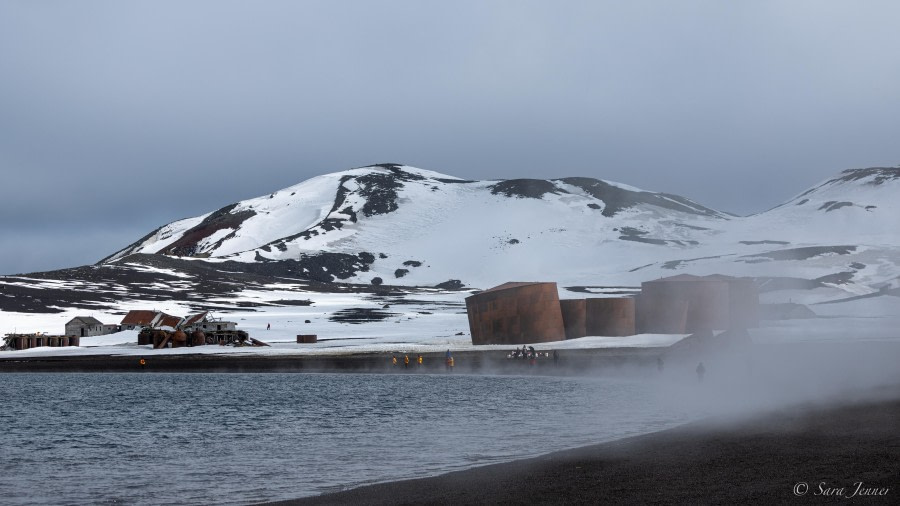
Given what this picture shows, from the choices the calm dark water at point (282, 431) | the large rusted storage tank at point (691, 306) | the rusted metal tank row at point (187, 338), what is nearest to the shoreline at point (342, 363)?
the rusted metal tank row at point (187, 338)

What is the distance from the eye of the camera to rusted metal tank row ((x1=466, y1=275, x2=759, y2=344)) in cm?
10500

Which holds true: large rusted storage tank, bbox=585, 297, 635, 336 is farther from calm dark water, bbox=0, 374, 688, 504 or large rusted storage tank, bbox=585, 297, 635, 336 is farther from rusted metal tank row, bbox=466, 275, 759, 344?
calm dark water, bbox=0, 374, 688, 504

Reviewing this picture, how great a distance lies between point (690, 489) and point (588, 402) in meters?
30.5

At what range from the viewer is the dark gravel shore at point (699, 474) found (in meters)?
21.4

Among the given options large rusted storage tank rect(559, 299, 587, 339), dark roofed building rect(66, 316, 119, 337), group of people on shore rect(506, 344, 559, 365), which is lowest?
group of people on shore rect(506, 344, 559, 365)

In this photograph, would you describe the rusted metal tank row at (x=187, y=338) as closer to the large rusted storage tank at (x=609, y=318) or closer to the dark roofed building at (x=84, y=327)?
the dark roofed building at (x=84, y=327)

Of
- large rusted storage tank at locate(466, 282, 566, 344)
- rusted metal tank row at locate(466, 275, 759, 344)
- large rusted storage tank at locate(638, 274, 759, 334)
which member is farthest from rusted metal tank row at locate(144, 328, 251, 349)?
large rusted storage tank at locate(638, 274, 759, 334)

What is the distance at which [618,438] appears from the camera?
115 feet

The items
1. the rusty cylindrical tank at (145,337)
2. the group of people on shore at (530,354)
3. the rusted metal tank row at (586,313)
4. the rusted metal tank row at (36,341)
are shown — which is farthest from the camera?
the rusty cylindrical tank at (145,337)

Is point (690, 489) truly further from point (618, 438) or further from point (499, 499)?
point (618, 438)

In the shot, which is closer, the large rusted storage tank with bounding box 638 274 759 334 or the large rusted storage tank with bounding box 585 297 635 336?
the large rusted storage tank with bounding box 585 297 635 336

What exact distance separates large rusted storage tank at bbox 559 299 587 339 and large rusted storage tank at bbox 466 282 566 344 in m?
0.95

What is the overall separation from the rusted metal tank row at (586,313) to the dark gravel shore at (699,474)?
2769 inches

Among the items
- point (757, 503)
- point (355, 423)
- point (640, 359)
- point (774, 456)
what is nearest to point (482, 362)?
point (640, 359)
